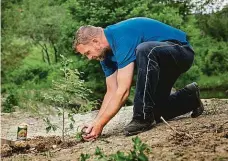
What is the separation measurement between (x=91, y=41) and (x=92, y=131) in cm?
→ 78

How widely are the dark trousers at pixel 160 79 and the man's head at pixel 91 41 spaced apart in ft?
1.16

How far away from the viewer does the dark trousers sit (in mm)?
3951

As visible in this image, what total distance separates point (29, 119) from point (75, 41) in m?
5.37

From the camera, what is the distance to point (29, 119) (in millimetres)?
9297

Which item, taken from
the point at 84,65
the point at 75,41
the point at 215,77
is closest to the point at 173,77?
the point at 75,41

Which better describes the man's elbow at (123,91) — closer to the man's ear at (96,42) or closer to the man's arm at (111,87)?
the man's ear at (96,42)

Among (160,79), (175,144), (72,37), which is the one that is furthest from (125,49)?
(72,37)

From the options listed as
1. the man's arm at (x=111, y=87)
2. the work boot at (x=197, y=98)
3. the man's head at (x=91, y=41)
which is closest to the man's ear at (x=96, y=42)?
the man's head at (x=91, y=41)

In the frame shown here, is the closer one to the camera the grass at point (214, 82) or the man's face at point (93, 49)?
the man's face at point (93, 49)

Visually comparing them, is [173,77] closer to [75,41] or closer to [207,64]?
[75,41]

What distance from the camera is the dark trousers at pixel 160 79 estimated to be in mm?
3951

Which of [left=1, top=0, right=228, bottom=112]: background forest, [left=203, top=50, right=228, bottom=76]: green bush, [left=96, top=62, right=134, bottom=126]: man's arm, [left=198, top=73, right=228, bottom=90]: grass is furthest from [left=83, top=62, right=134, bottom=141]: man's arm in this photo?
[left=203, top=50, right=228, bottom=76]: green bush

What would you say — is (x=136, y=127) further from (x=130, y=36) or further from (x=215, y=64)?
(x=215, y=64)

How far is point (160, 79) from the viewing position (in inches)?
170
